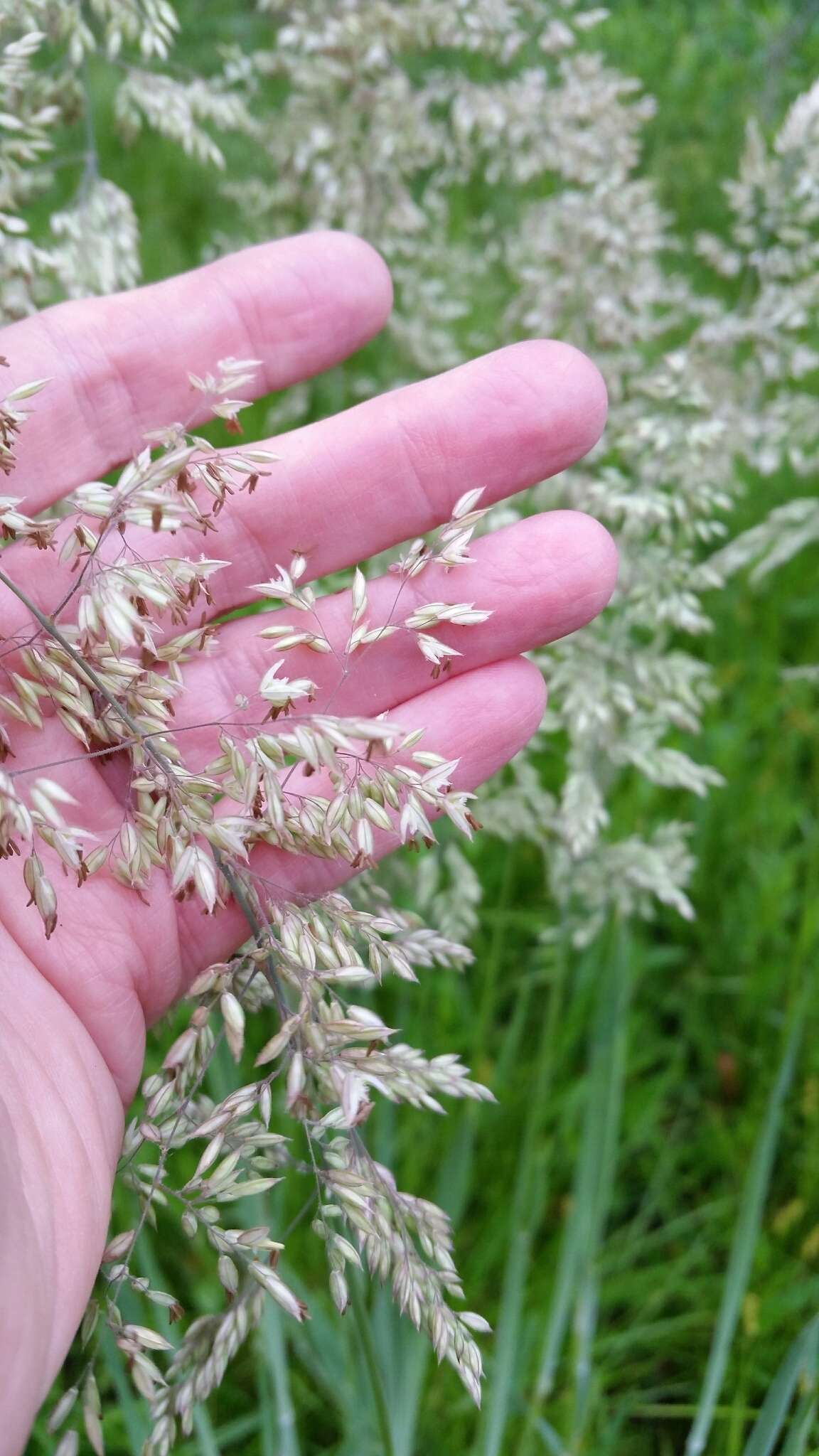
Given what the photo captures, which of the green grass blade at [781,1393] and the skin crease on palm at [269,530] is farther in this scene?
the skin crease on palm at [269,530]

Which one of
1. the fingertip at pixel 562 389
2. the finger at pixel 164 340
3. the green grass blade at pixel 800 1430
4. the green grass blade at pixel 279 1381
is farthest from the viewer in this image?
the finger at pixel 164 340

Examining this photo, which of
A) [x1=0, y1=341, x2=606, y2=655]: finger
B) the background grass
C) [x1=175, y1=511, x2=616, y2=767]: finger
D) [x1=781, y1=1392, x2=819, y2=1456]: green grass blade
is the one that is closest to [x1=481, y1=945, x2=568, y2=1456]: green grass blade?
the background grass

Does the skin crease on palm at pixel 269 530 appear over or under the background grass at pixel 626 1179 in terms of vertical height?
over

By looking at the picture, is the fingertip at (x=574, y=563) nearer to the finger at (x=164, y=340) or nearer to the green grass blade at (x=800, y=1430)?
the finger at (x=164, y=340)

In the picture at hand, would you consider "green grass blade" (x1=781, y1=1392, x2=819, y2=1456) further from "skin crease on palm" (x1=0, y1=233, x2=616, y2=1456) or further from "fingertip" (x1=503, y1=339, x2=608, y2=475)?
"fingertip" (x1=503, y1=339, x2=608, y2=475)

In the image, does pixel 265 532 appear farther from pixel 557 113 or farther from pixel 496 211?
pixel 496 211

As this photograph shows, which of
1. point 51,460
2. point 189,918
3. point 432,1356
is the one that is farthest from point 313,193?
point 432,1356

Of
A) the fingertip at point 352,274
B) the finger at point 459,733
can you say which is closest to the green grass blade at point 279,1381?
the finger at point 459,733
